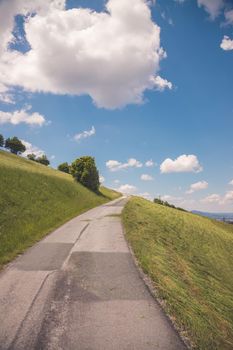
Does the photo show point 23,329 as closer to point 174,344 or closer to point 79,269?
point 174,344

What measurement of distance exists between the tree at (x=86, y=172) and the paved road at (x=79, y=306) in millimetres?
57837

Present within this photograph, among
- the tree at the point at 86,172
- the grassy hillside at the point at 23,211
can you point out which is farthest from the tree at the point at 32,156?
the grassy hillside at the point at 23,211

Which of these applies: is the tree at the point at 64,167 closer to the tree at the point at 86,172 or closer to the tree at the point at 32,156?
the tree at the point at 32,156

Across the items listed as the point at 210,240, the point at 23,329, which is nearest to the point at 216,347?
the point at 23,329

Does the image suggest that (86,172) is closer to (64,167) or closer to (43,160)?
(64,167)

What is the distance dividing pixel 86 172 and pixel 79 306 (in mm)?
63750

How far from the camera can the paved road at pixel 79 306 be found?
6738 millimetres

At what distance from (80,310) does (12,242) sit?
965 cm

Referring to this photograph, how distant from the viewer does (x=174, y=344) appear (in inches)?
266

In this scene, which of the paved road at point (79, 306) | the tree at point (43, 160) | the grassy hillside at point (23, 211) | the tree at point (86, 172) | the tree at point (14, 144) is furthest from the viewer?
the tree at point (43, 160)

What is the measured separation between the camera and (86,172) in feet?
236

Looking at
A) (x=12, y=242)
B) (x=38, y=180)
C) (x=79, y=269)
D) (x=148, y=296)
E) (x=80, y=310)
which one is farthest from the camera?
(x=38, y=180)

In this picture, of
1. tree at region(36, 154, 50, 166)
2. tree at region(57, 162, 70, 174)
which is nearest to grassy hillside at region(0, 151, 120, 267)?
tree at region(57, 162, 70, 174)

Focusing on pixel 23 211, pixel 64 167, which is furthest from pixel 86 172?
pixel 64 167
